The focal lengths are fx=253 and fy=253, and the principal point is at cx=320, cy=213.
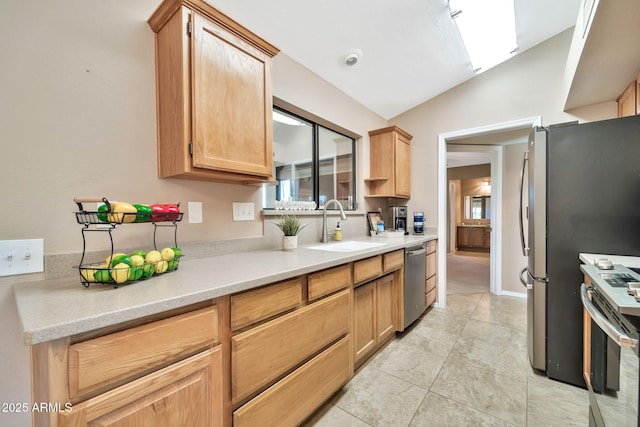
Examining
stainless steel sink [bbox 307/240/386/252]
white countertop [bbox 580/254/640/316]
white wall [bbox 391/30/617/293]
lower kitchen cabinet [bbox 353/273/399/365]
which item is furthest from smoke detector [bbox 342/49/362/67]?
white countertop [bbox 580/254/640/316]

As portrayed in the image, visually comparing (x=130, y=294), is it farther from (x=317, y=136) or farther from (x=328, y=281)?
(x=317, y=136)

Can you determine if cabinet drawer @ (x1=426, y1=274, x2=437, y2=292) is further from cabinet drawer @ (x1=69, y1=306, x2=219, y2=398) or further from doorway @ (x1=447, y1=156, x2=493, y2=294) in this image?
doorway @ (x1=447, y1=156, x2=493, y2=294)

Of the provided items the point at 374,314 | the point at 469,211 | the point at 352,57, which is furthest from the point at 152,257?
the point at 469,211

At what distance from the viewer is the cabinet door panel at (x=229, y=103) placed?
1.20 metres

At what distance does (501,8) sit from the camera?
80.3 inches

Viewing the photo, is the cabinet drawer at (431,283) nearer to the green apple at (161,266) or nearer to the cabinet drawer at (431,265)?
the cabinet drawer at (431,265)

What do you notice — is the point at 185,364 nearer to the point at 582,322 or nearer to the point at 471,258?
the point at 582,322

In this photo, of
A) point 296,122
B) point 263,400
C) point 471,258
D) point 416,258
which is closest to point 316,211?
point 296,122

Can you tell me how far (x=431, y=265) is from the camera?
9.51 ft

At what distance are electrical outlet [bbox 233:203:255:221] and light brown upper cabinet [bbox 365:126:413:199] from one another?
5.63 ft

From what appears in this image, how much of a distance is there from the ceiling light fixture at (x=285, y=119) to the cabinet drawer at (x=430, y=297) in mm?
2262

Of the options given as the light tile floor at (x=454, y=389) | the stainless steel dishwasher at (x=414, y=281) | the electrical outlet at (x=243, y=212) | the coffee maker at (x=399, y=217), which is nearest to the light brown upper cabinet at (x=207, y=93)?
the electrical outlet at (x=243, y=212)

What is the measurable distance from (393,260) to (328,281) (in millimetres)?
899

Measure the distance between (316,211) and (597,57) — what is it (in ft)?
7.34
